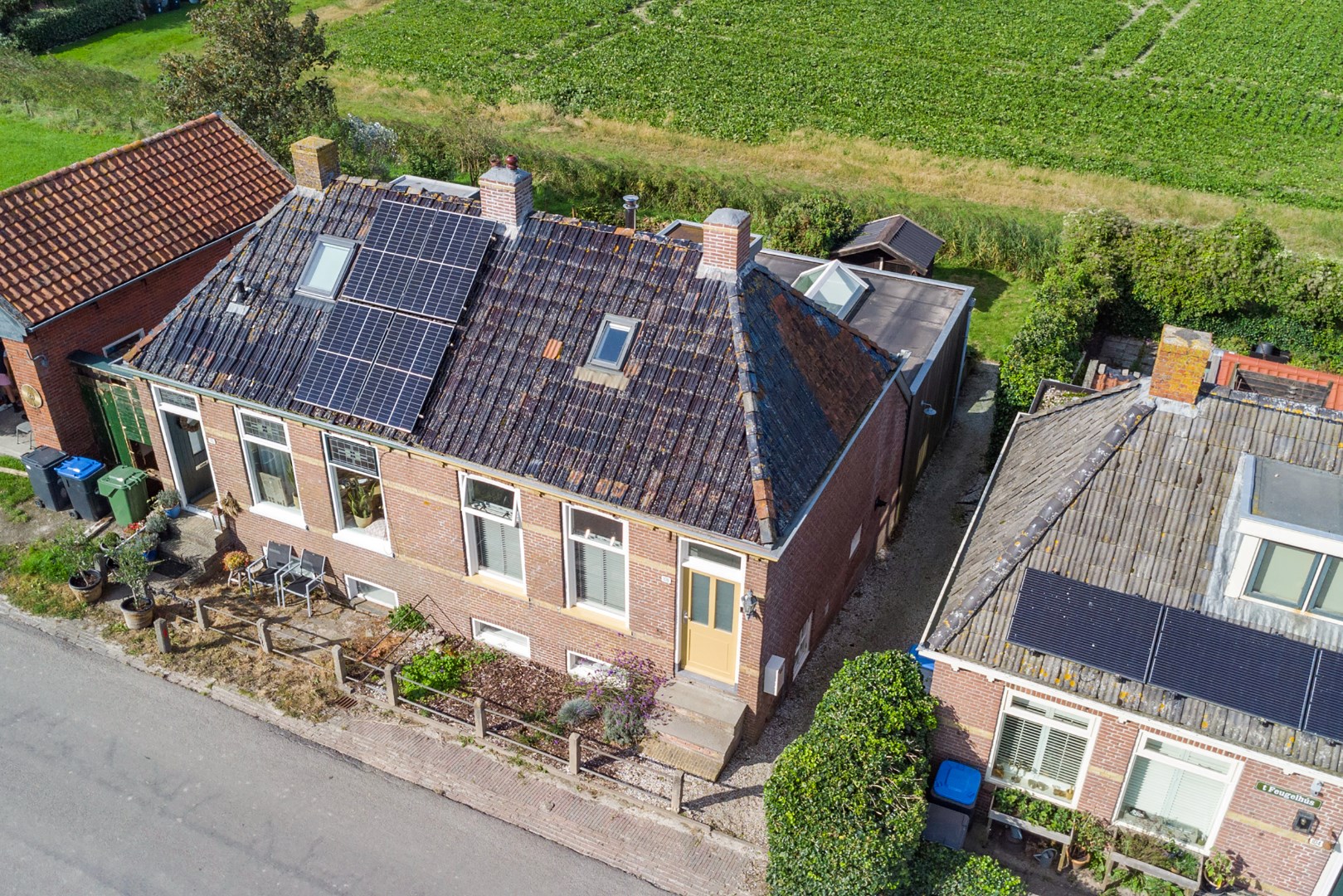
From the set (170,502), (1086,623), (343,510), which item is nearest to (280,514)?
(343,510)

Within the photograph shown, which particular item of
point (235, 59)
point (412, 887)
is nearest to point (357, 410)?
point (412, 887)

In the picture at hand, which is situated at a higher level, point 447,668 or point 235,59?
point 235,59

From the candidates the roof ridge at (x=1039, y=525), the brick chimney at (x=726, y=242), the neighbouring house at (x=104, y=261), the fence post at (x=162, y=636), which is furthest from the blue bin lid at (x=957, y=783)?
the neighbouring house at (x=104, y=261)

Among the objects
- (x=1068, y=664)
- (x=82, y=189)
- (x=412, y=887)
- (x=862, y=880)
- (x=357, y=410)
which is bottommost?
(x=412, y=887)

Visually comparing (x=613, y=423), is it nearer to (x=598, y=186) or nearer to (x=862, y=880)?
(x=862, y=880)

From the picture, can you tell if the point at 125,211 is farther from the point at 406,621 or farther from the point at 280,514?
the point at 406,621

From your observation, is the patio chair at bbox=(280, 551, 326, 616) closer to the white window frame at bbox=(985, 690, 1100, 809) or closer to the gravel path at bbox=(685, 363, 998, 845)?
the gravel path at bbox=(685, 363, 998, 845)
